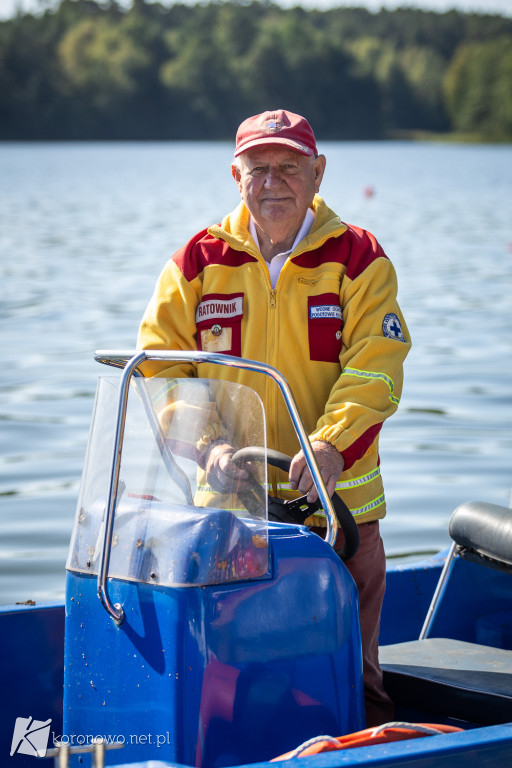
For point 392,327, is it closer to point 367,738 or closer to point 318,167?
point 318,167

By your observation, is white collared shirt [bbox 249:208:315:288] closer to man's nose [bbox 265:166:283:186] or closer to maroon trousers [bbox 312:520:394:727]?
man's nose [bbox 265:166:283:186]

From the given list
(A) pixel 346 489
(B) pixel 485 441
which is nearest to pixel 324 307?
(A) pixel 346 489

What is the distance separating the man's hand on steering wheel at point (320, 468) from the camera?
2633 mm

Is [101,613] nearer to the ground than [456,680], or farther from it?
farther from it

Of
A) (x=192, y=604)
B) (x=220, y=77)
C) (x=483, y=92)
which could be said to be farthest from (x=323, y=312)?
(x=483, y=92)

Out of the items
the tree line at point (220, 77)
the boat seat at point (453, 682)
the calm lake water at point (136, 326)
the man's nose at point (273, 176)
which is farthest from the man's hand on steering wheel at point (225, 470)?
the tree line at point (220, 77)

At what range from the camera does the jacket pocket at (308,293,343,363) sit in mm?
2971

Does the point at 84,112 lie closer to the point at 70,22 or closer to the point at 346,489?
the point at 70,22

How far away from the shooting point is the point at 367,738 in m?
2.41

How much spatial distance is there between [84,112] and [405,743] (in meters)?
90.3

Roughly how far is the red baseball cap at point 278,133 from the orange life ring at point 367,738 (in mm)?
1408

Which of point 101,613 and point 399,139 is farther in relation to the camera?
point 399,139

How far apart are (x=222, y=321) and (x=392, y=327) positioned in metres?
0.44

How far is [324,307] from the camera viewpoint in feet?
9.76
